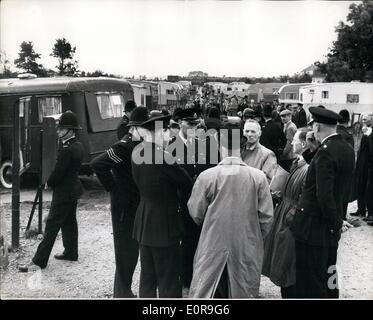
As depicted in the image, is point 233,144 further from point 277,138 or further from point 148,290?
point 277,138

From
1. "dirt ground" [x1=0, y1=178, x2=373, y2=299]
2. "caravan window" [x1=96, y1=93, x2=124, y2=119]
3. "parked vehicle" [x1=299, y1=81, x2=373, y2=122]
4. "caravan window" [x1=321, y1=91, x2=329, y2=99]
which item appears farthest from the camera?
"caravan window" [x1=321, y1=91, x2=329, y2=99]

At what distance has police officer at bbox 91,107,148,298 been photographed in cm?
428

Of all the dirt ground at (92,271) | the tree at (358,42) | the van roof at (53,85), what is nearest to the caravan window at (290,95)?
the tree at (358,42)

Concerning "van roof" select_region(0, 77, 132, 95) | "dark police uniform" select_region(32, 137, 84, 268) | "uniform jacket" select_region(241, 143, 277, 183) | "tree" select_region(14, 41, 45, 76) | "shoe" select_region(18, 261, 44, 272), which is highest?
"tree" select_region(14, 41, 45, 76)

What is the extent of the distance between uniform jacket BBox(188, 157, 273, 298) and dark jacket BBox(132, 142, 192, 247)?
303 mm

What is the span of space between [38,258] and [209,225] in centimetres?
299

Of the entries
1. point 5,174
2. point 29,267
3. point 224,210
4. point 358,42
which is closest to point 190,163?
point 224,210

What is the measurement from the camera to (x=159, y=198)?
3760 mm

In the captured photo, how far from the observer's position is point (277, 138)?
7.99 metres

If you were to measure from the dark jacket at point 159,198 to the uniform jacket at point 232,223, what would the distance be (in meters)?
0.30

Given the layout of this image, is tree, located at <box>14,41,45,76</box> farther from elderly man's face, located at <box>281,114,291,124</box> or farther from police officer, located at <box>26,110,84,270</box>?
elderly man's face, located at <box>281,114,291,124</box>

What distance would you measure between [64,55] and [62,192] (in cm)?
413

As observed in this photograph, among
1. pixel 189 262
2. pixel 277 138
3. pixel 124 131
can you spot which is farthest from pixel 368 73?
pixel 189 262

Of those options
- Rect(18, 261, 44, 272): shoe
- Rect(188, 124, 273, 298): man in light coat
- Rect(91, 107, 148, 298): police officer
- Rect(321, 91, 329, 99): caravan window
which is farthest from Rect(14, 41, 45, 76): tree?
Rect(321, 91, 329, 99): caravan window
